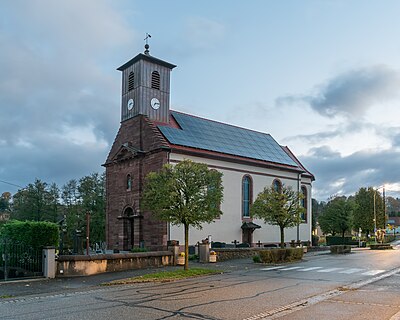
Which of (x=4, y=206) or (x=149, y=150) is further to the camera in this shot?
(x=4, y=206)

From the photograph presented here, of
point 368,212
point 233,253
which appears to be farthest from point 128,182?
point 368,212

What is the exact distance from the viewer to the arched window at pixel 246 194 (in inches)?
1654

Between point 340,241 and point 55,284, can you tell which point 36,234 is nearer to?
point 55,284

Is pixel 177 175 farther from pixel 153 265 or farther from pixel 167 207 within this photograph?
pixel 153 265

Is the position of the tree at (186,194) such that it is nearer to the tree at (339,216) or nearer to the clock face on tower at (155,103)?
the clock face on tower at (155,103)

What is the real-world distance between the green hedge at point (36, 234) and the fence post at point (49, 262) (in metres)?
0.88

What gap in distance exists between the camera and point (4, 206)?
10700 cm

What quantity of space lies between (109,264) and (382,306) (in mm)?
14169

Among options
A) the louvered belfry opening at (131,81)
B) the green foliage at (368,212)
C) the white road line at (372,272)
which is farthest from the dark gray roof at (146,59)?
the green foliage at (368,212)

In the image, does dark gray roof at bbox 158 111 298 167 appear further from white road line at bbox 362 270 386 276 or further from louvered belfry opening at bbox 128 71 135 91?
white road line at bbox 362 270 386 276

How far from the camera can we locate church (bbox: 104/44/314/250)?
3656 centimetres

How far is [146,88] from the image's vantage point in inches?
1543

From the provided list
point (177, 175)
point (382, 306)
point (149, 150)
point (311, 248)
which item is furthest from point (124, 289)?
point (311, 248)

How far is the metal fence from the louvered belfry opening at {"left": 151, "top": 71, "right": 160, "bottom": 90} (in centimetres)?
2189
